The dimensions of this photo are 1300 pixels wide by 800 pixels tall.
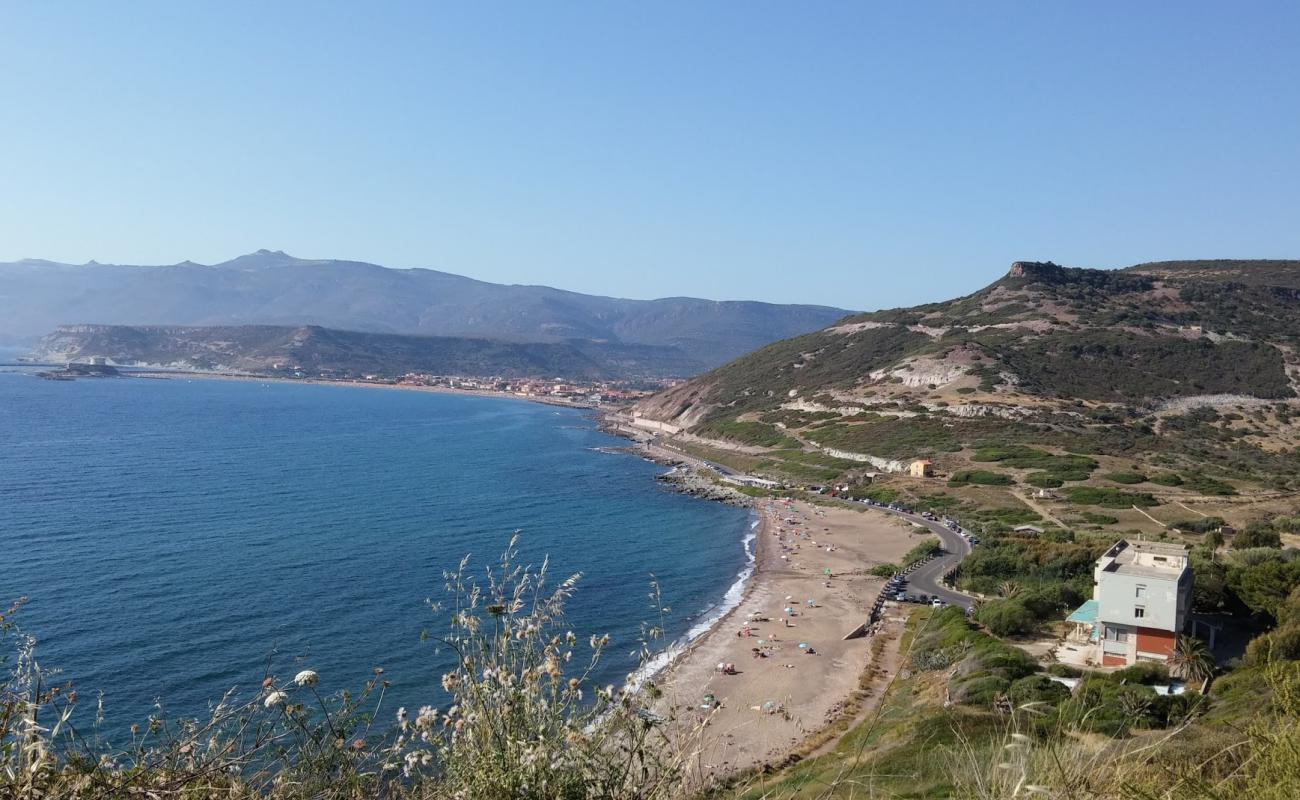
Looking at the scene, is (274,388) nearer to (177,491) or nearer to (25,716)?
(177,491)

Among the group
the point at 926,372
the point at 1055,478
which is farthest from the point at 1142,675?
the point at 926,372

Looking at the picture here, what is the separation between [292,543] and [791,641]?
26795 millimetres

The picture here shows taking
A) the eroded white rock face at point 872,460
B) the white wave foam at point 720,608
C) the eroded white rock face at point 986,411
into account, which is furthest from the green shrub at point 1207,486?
the white wave foam at point 720,608

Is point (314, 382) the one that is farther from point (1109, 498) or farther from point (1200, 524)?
point (1200, 524)

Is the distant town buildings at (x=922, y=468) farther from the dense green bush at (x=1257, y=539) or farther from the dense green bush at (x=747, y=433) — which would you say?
the dense green bush at (x=1257, y=539)

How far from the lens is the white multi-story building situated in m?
25.2

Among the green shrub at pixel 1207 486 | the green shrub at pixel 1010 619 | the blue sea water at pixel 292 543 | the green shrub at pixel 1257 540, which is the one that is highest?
the green shrub at pixel 1207 486

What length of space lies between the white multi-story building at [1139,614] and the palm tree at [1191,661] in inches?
23.6

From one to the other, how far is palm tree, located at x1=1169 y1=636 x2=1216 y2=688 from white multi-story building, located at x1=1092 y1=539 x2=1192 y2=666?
0.60 metres

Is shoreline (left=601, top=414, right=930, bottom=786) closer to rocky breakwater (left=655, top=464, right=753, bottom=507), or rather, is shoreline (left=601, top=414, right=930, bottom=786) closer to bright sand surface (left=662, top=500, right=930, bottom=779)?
bright sand surface (left=662, top=500, right=930, bottom=779)

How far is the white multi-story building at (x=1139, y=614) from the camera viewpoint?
82.7 feet

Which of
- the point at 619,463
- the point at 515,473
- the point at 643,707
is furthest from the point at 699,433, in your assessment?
the point at 643,707

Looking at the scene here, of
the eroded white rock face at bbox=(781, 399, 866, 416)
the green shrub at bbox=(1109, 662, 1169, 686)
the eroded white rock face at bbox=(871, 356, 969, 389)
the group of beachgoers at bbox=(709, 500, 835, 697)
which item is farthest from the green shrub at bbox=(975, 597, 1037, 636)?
the eroded white rock face at bbox=(871, 356, 969, 389)

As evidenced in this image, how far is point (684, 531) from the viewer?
54812 millimetres
